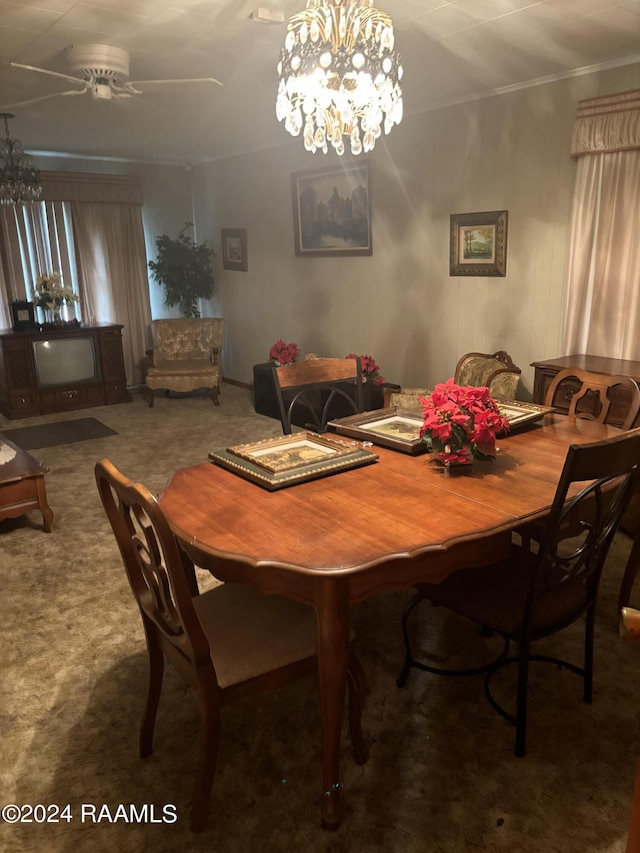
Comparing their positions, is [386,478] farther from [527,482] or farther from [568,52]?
[568,52]

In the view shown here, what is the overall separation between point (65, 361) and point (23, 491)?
10.4 ft

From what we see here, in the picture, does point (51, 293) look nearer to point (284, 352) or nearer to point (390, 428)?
point (284, 352)

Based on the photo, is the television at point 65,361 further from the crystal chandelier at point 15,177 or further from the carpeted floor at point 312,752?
the carpeted floor at point 312,752

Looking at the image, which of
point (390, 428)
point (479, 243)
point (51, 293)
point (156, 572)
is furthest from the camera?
point (51, 293)

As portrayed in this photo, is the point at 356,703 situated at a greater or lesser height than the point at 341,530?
lesser

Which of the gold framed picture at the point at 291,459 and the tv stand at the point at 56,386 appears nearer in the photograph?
the gold framed picture at the point at 291,459

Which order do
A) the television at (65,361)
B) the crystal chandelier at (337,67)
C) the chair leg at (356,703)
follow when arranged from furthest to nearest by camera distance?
the television at (65,361) → the crystal chandelier at (337,67) → the chair leg at (356,703)

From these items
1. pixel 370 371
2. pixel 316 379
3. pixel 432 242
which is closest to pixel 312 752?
pixel 316 379

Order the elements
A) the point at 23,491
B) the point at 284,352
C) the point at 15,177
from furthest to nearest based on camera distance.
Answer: the point at 284,352
the point at 15,177
the point at 23,491

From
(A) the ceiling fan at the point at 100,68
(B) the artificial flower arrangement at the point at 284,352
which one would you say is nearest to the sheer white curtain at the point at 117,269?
(B) the artificial flower arrangement at the point at 284,352

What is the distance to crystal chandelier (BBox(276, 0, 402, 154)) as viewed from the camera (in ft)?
6.81

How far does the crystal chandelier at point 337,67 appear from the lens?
208cm

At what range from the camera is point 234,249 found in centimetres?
698

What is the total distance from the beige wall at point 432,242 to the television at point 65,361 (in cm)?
181
